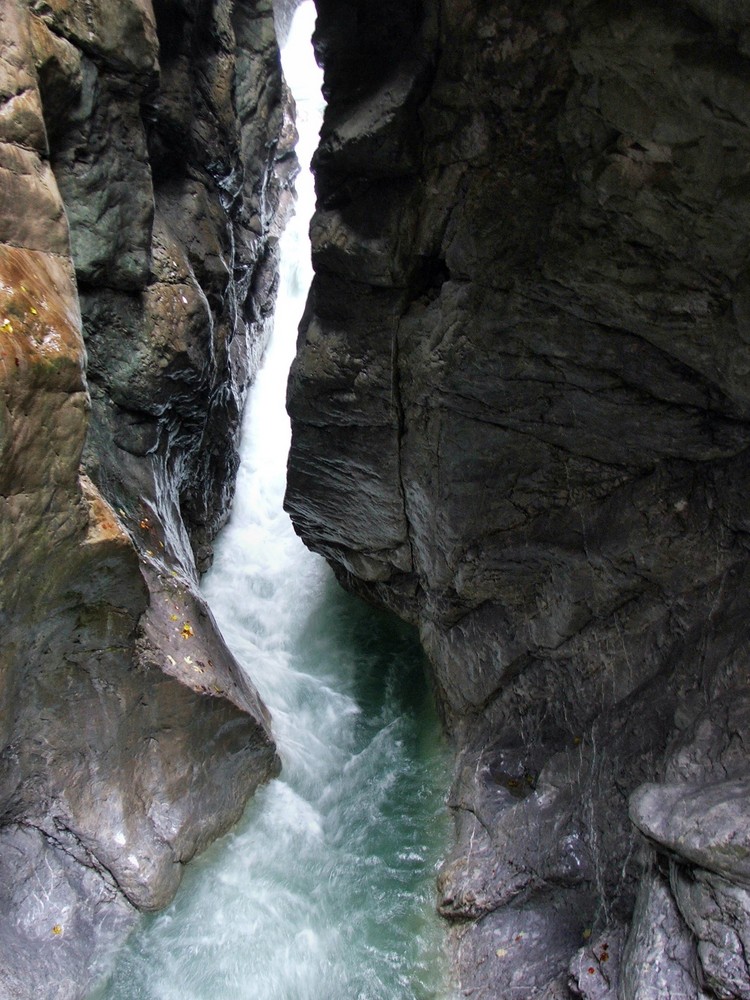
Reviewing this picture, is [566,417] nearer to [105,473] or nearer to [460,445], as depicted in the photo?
[460,445]

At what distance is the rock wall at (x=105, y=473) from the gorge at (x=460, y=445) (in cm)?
3

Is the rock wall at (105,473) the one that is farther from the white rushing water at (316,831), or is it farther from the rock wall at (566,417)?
the rock wall at (566,417)

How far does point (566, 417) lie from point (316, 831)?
5.12m

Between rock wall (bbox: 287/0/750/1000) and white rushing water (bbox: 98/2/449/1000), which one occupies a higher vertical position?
rock wall (bbox: 287/0/750/1000)

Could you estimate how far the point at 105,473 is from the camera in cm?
689

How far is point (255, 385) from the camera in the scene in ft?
50.8

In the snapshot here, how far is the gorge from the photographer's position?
14.9 feet

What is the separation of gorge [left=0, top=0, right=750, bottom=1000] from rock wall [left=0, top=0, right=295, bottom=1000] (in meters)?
0.03

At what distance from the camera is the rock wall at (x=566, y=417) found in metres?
4.43

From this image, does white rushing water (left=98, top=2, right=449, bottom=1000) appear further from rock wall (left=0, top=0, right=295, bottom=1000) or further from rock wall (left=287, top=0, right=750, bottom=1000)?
rock wall (left=287, top=0, right=750, bottom=1000)

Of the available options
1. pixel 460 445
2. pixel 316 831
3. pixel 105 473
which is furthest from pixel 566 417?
pixel 316 831

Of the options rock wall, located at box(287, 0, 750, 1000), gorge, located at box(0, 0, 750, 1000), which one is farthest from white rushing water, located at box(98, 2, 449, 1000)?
rock wall, located at box(287, 0, 750, 1000)

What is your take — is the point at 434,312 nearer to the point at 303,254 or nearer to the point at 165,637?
the point at 165,637

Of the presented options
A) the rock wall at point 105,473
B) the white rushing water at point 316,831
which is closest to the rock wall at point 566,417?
the white rushing water at point 316,831
